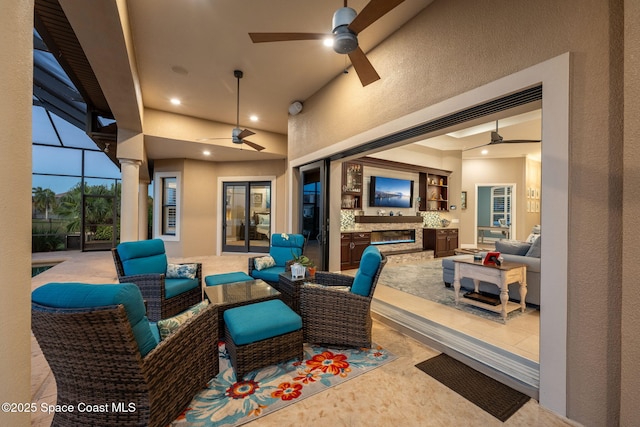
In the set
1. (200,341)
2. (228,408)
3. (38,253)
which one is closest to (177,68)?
(200,341)

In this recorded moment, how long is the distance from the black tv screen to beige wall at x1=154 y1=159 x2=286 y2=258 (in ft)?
8.74

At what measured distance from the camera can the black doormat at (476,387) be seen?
1.76 m

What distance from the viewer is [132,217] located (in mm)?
4473

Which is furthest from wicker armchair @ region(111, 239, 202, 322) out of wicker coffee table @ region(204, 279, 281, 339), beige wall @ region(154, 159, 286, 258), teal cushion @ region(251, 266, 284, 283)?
beige wall @ region(154, 159, 286, 258)

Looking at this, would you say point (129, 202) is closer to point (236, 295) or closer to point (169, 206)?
point (169, 206)

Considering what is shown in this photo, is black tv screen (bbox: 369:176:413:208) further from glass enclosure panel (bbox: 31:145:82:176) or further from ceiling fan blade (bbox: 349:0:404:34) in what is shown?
glass enclosure panel (bbox: 31:145:82:176)

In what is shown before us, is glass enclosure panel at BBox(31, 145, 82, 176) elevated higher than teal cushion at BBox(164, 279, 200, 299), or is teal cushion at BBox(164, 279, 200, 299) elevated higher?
glass enclosure panel at BBox(31, 145, 82, 176)

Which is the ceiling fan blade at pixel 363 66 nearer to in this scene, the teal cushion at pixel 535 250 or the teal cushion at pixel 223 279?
the teal cushion at pixel 223 279

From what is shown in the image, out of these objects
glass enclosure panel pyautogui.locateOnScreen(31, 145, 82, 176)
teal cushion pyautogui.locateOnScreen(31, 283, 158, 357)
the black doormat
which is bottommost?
the black doormat

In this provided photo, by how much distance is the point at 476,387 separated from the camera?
1960mm

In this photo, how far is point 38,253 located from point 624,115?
1268cm

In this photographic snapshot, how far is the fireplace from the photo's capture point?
6496 mm

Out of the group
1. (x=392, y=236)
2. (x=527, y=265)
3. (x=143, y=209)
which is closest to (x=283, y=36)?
(x=527, y=265)

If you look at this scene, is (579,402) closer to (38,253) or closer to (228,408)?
(228,408)
